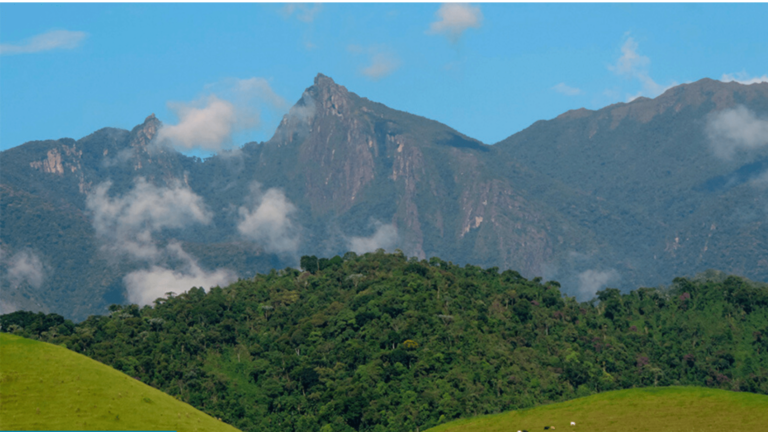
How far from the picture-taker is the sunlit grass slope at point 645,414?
106 metres

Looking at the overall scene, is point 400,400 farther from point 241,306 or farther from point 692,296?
point 692,296

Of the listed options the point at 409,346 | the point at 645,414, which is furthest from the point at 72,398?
the point at 409,346

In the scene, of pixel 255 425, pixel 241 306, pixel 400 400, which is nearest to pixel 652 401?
pixel 400 400

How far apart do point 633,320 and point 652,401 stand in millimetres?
71192

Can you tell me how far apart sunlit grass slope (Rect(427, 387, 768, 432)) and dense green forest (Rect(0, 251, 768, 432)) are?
14207mm

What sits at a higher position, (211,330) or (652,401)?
(211,330)

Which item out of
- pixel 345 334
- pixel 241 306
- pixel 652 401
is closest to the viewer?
pixel 652 401

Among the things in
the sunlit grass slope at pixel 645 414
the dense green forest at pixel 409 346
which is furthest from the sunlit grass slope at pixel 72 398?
the dense green forest at pixel 409 346

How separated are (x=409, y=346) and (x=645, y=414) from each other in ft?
177

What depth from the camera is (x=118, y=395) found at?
82.3 m

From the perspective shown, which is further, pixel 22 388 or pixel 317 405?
pixel 317 405

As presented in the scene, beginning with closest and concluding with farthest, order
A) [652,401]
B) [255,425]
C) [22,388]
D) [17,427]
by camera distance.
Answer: [17,427] < [22,388] < [652,401] < [255,425]

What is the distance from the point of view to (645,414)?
371 feet

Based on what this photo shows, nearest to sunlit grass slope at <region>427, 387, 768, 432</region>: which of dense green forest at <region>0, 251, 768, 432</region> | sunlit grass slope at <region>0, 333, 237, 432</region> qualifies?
dense green forest at <region>0, 251, 768, 432</region>
